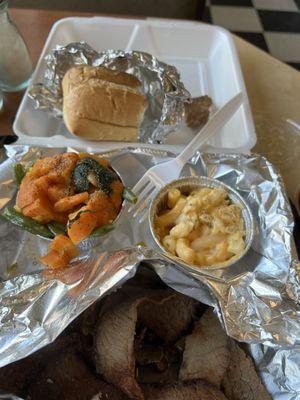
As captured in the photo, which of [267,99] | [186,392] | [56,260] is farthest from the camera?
[267,99]

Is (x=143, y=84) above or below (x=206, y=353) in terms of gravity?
above

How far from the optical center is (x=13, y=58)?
110 cm

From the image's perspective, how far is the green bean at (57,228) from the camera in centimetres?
80

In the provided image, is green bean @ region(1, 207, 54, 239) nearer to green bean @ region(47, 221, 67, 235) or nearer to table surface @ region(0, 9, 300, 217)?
green bean @ region(47, 221, 67, 235)

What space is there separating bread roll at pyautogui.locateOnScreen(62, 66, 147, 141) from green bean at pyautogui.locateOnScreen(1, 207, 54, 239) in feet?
0.94

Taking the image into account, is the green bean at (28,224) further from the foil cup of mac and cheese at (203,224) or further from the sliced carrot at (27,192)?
the foil cup of mac and cheese at (203,224)

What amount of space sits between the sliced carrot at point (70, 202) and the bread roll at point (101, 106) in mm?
249

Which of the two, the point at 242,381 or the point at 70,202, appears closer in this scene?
the point at 242,381

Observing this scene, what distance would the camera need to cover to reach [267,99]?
125cm

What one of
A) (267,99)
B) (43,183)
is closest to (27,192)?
(43,183)

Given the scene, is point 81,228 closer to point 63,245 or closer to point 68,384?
point 63,245

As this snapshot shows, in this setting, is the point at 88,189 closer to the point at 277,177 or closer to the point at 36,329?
the point at 36,329

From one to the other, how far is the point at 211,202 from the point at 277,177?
0.65 ft

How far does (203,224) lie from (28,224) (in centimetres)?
35
